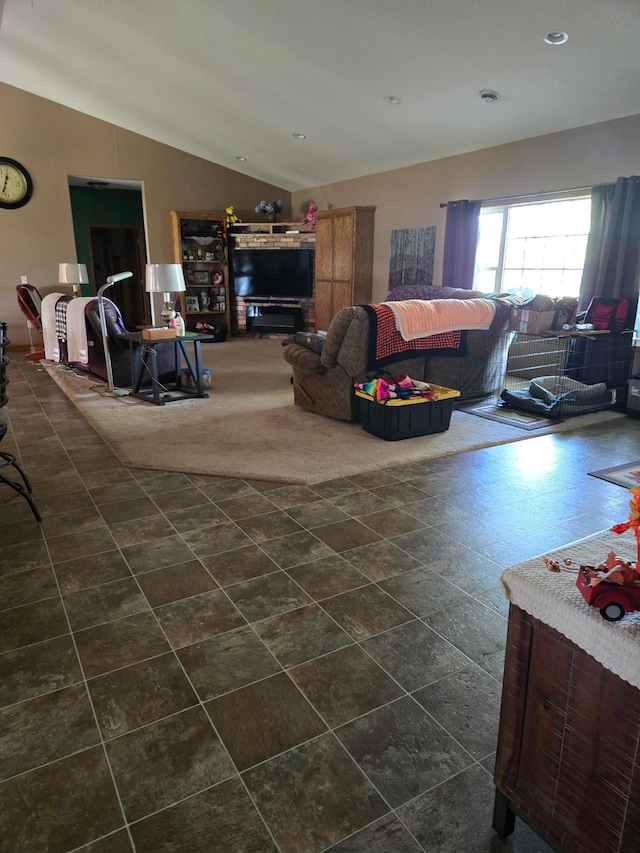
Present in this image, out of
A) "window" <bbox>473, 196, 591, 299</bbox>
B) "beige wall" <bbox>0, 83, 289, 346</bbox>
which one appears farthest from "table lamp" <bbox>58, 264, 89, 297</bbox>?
"window" <bbox>473, 196, 591, 299</bbox>

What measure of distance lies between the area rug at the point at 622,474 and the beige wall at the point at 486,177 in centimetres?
297

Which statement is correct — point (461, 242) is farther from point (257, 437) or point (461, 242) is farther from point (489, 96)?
point (257, 437)

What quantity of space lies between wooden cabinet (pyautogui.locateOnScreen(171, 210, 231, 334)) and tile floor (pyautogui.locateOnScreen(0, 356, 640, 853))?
6703 mm

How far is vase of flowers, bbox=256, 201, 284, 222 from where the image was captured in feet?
31.1

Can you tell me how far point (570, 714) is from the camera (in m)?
1.03

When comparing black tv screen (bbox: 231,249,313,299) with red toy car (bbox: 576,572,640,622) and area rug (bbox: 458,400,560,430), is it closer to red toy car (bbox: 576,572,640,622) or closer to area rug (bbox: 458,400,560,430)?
area rug (bbox: 458,400,560,430)

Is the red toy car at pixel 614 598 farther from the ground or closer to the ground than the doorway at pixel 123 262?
closer to the ground

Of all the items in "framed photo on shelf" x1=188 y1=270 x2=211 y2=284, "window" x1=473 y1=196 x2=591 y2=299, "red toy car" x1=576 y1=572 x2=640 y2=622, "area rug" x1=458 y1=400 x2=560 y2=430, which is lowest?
"area rug" x1=458 y1=400 x2=560 y2=430

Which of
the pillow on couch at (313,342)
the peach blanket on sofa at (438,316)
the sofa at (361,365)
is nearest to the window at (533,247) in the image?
the sofa at (361,365)

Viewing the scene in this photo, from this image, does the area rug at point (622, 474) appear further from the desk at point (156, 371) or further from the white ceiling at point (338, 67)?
the desk at point (156, 371)

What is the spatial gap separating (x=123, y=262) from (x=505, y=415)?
346 inches

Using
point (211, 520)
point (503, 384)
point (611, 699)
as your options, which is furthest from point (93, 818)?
point (503, 384)

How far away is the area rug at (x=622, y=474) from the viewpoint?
3328 millimetres

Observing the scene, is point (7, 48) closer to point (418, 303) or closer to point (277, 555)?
point (418, 303)
